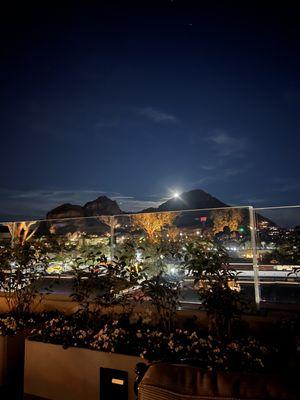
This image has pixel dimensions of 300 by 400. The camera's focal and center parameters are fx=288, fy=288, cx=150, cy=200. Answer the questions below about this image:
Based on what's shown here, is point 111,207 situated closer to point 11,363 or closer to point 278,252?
point 11,363

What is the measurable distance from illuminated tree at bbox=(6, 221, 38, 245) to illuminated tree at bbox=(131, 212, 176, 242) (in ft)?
5.49

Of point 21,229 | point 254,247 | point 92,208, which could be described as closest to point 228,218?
point 254,247

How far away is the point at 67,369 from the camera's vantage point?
101 inches

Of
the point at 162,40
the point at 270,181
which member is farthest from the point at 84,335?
the point at 270,181

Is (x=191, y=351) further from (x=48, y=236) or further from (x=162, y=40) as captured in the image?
(x=162, y=40)

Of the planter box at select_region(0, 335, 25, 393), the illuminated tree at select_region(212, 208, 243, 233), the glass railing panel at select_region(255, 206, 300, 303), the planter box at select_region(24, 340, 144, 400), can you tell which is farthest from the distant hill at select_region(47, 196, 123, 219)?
the glass railing panel at select_region(255, 206, 300, 303)

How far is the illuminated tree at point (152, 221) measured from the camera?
11.5 feet

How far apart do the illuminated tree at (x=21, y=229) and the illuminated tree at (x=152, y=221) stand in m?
1.67

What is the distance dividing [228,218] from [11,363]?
2.87 meters

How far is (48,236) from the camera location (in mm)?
3988

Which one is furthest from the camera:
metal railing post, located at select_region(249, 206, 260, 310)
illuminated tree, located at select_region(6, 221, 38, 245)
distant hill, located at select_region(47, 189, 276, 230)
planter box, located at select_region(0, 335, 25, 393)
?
distant hill, located at select_region(47, 189, 276, 230)

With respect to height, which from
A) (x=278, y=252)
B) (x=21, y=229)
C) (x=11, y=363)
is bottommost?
(x=11, y=363)

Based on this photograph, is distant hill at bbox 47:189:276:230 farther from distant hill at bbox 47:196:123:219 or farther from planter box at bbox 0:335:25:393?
planter box at bbox 0:335:25:393

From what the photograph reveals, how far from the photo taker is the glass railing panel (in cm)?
303
